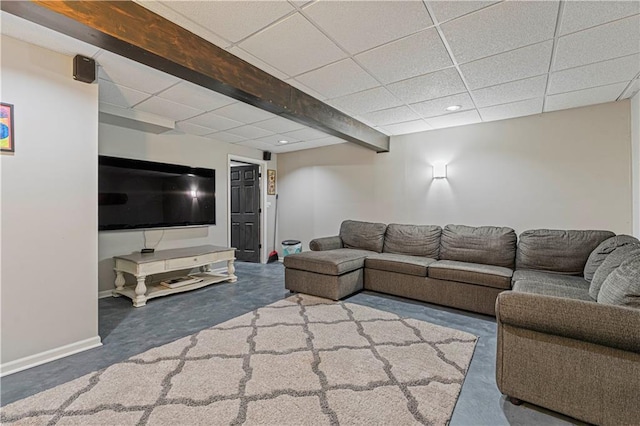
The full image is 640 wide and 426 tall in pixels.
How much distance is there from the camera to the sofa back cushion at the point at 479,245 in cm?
346

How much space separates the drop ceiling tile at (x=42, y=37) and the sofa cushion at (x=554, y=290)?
3.78m

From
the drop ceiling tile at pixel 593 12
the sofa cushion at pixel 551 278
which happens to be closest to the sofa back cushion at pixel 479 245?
the sofa cushion at pixel 551 278

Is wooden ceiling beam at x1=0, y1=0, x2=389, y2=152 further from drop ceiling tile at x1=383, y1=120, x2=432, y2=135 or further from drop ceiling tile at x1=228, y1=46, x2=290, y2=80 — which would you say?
drop ceiling tile at x1=383, y1=120, x2=432, y2=135

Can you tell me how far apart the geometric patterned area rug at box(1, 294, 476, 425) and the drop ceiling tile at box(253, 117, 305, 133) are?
261 cm

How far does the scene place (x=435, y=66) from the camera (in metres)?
2.47

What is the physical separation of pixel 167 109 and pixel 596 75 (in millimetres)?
4379

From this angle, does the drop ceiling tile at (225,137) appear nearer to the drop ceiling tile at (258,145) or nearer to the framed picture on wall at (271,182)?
the drop ceiling tile at (258,145)

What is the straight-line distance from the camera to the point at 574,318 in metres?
1.50

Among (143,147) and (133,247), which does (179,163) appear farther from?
(133,247)

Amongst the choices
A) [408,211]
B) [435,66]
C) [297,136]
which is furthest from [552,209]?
[297,136]

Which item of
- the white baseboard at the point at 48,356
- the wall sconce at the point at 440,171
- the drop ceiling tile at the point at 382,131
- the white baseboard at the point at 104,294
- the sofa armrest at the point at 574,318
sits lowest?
the white baseboard at the point at 48,356

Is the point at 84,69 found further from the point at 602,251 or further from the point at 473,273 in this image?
the point at 602,251

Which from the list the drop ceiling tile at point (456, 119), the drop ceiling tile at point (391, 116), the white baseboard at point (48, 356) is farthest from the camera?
the drop ceiling tile at point (456, 119)

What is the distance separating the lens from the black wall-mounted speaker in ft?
7.42
